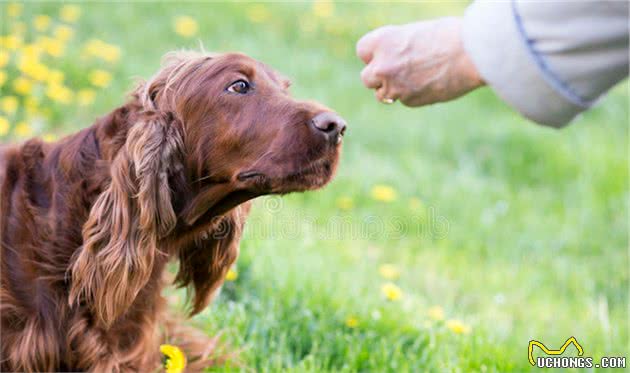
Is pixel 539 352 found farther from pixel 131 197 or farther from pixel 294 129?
pixel 131 197

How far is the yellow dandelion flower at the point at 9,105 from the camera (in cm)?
502

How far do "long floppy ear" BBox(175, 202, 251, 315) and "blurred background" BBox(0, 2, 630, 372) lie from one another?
25 cm

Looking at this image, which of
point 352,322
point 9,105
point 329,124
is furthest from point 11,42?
point 329,124

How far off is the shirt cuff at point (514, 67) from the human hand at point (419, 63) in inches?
6.2

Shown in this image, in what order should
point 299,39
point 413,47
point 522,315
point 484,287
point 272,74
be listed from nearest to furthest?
point 413,47 < point 272,74 < point 522,315 < point 484,287 < point 299,39

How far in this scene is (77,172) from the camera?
2830 millimetres

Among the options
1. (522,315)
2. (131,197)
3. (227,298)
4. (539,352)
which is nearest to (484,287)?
(522,315)

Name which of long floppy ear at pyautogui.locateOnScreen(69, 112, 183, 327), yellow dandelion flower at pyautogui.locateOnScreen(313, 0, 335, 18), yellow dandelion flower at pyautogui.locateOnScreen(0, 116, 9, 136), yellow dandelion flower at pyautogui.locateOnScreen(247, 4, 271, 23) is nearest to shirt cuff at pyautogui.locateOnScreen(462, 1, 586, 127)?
long floppy ear at pyautogui.locateOnScreen(69, 112, 183, 327)

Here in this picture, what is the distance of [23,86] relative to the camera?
5.29 meters

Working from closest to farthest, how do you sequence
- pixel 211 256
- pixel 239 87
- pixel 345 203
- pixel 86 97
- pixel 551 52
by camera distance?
pixel 551 52
pixel 239 87
pixel 211 256
pixel 345 203
pixel 86 97

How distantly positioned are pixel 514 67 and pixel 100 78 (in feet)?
13.6

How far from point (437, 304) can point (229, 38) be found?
12.4 ft

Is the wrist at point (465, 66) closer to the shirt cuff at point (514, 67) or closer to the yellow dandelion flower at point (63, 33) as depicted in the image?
the shirt cuff at point (514, 67)

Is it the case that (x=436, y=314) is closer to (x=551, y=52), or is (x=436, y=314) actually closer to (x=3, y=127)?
(x=551, y=52)
